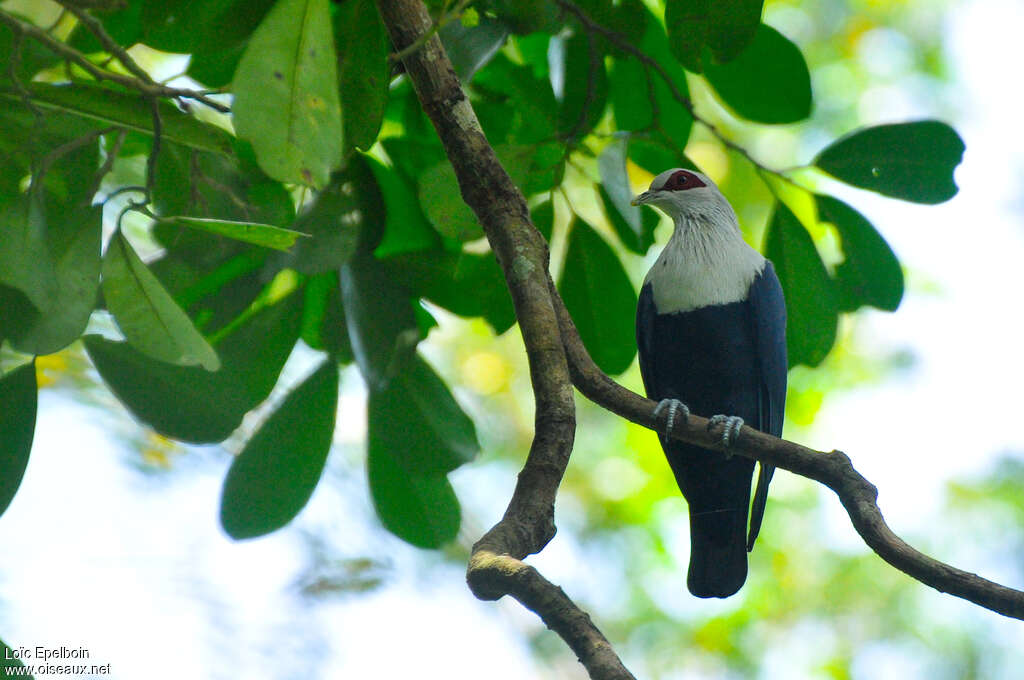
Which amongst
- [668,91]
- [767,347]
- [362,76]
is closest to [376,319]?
[362,76]

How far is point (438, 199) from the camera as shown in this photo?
100 inches

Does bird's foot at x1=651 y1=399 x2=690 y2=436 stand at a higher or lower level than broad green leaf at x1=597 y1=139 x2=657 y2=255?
lower

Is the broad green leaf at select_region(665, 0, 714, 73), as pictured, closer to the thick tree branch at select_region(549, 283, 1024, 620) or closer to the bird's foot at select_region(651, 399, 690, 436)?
the thick tree branch at select_region(549, 283, 1024, 620)

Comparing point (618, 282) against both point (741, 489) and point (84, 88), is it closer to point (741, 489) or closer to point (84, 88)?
point (741, 489)

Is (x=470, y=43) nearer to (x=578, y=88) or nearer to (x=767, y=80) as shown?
(x=578, y=88)

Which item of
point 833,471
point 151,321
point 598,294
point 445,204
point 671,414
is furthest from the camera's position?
point 598,294

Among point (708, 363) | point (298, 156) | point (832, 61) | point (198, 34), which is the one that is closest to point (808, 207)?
point (832, 61)

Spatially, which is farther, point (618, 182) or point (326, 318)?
point (326, 318)

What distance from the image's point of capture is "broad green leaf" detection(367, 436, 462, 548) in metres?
2.90

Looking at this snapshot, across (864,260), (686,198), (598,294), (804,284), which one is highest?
(864,260)

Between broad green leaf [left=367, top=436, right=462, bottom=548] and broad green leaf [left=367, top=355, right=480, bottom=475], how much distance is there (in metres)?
0.15

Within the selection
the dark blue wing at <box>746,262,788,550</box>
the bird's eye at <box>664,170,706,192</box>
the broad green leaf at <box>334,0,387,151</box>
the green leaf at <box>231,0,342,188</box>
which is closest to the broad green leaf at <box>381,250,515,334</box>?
the broad green leaf at <box>334,0,387,151</box>

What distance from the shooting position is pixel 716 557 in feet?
11.3

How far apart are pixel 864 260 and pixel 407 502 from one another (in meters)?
1.67
